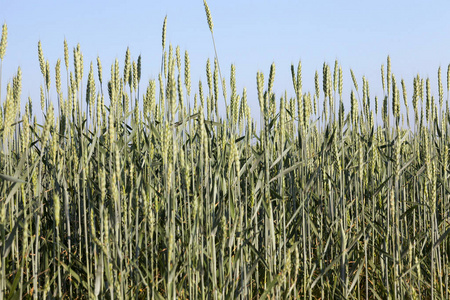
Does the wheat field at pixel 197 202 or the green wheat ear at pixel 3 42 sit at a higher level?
the green wheat ear at pixel 3 42

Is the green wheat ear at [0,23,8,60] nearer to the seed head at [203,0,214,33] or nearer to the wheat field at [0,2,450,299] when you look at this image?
the wheat field at [0,2,450,299]

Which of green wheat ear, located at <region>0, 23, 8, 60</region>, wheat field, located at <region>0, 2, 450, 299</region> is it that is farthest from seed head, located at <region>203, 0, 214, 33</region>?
green wheat ear, located at <region>0, 23, 8, 60</region>

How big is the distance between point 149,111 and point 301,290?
89 centimetres

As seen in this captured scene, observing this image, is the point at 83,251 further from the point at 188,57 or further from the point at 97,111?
the point at 188,57

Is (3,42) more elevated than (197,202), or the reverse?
(3,42)

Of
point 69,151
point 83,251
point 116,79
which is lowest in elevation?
point 83,251

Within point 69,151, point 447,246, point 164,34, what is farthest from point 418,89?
point 69,151

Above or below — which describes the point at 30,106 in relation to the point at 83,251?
above

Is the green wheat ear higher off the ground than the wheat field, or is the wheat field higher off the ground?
the green wheat ear

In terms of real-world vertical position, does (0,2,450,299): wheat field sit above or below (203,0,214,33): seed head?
below

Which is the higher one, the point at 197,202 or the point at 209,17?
the point at 209,17

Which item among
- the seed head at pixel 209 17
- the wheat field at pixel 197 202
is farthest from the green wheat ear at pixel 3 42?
the seed head at pixel 209 17

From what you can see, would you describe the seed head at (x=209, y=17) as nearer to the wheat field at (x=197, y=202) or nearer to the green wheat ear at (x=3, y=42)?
the wheat field at (x=197, y=202)

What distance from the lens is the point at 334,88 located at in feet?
5.66
